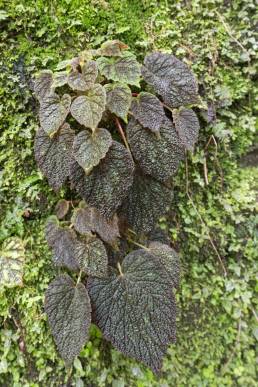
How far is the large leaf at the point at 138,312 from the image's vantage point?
1.18 metres

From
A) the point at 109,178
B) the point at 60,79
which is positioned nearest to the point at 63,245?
the point at 109,178

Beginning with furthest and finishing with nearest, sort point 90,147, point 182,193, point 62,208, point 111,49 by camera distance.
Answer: point 182,193 → point 62,208 → point 111,49 → point 90,147

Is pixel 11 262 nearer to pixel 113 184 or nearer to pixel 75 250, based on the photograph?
pixel 75 250

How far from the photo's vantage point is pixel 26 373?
135 cm

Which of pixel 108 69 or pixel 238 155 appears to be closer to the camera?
pixel 108 69

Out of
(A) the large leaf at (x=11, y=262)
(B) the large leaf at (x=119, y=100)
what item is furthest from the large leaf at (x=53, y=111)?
(A) the large leaf at (x=11, y=262)

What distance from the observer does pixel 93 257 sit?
1.21m

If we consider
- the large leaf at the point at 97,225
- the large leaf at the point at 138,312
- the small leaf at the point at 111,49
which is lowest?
the large leaf at the point at 138,312

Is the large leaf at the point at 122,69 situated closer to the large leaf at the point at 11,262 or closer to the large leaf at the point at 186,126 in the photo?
the large leaf at the point at 186,126

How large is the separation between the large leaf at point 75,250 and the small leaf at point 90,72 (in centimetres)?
46

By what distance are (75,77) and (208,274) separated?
92 cm

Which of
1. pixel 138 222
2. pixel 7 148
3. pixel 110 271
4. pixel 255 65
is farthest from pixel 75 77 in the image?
pixel 255 65

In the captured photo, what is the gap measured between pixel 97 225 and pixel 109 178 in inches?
7.0

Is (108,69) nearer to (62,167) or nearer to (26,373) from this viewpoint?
(62,167)
